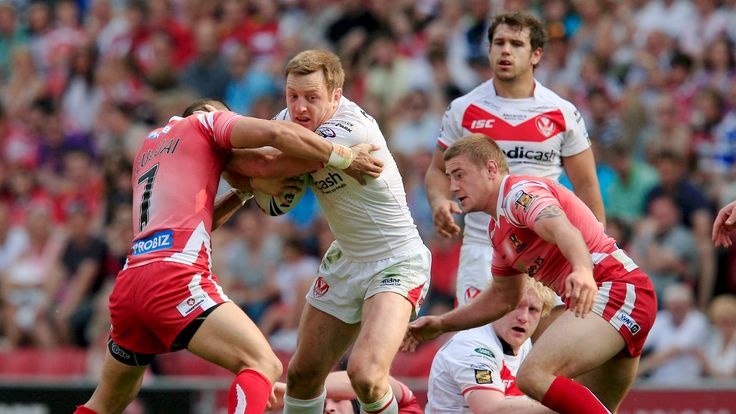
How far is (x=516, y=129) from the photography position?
9406 millimetres

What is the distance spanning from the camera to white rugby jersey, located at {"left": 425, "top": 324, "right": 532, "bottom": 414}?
8.48 m

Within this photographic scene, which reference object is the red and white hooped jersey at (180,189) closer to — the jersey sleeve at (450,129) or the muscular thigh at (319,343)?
the muscular thigh at (319,343)

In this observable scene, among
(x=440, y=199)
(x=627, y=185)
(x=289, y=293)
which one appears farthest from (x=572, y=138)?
(x=289, y=293)

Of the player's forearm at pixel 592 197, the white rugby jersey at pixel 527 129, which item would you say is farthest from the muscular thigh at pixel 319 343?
the player's forearm at pixel 592 197

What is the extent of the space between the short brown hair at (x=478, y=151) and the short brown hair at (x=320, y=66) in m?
0.86

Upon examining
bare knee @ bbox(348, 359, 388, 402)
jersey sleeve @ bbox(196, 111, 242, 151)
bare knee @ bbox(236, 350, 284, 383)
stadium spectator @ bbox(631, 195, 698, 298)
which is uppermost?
jersey sleeve @ bbox(196, 111, 242, 151)

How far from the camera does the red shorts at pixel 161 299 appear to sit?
→ 7461mm

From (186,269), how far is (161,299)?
0.24m

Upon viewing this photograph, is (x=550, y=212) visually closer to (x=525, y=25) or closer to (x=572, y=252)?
(x=572, y=252)

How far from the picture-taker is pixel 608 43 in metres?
15.0

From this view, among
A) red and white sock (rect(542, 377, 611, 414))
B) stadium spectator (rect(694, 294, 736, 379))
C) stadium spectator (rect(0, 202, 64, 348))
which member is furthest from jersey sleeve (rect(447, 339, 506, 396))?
stadium spectator (rect(0, 202, 64, 348))

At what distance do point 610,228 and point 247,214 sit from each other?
4588mm

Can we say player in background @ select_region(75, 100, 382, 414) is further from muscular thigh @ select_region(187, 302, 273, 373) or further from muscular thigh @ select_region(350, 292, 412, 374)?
muscular thigh @ select_region(350, 292, 412, 374)

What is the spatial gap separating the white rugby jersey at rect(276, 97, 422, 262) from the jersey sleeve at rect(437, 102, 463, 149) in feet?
4.56
